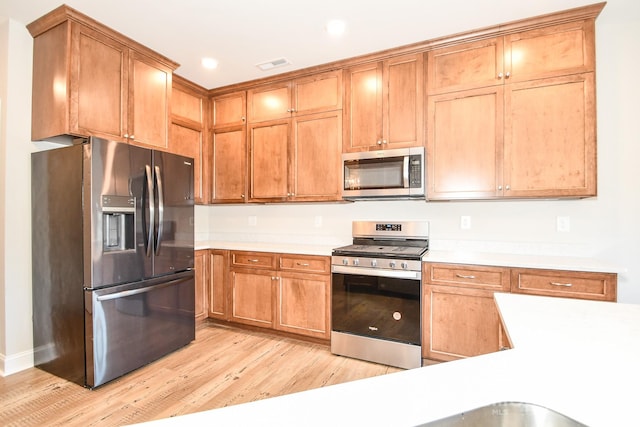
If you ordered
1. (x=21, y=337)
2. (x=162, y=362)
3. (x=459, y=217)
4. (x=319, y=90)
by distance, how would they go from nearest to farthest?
(x=21, y=337) → (x=162, y=362) → (x=459, y=217) → (x=319, y=90)

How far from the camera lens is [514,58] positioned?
2369 millimetres

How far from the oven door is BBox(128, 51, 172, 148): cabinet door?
2.02 m

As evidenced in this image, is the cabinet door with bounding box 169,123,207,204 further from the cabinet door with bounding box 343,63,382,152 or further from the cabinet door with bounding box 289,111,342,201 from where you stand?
the cabinet door with bounding box 343,63,382,152

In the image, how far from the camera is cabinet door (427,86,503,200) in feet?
7.97

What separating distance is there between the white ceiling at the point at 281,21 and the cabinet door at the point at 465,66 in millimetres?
141

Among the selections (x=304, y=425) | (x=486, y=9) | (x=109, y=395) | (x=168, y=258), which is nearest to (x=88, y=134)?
(x=168, y=258)

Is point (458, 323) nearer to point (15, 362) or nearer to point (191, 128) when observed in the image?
point (191, 128)

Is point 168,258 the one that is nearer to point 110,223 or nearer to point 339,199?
point 110,223

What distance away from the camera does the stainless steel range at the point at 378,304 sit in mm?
2430

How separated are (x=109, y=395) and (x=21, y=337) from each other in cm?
95

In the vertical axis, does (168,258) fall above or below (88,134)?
below

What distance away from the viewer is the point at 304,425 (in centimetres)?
55

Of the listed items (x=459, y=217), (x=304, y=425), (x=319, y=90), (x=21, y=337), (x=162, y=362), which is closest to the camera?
(x=304, y=425)

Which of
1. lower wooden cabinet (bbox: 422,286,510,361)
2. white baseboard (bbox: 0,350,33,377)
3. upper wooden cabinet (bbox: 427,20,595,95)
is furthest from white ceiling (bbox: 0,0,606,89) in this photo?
white baseboard (bbox: 0,350,33,377)
